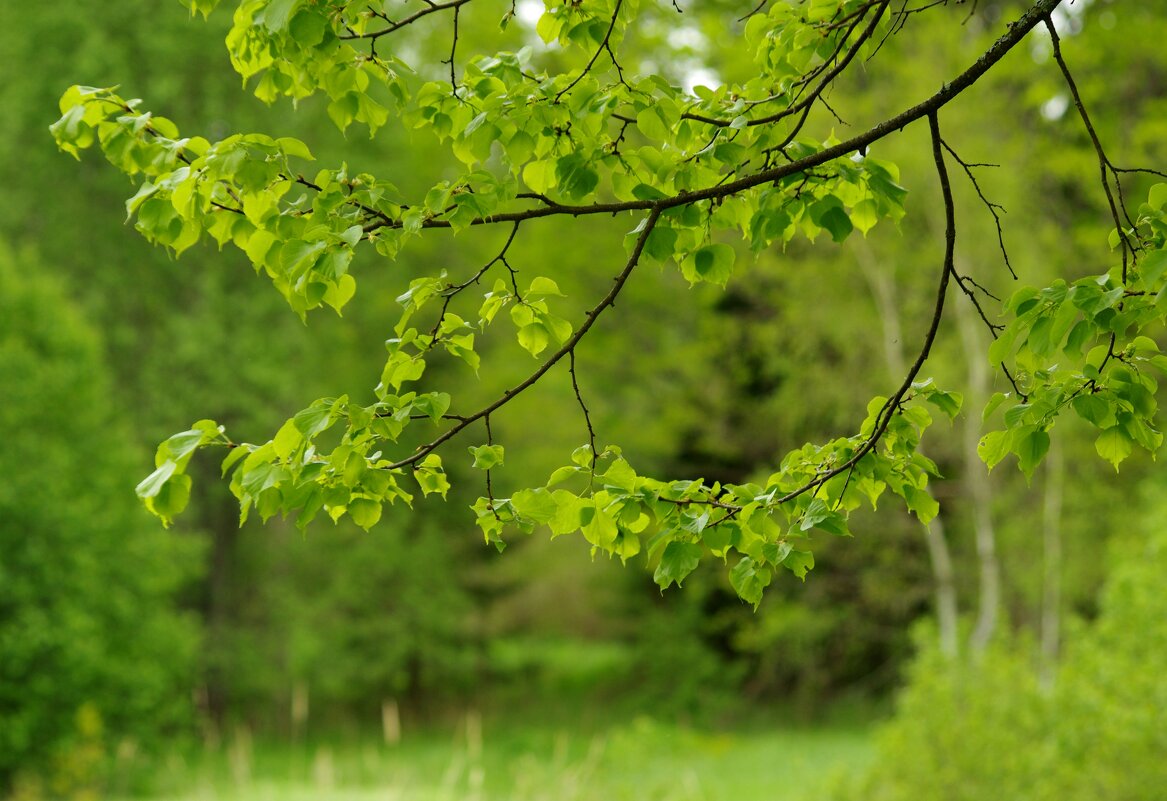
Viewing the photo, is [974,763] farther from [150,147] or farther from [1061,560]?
[150,147]

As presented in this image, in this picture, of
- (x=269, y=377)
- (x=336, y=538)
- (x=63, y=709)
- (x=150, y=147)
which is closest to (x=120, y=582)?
(x=63, y=709)

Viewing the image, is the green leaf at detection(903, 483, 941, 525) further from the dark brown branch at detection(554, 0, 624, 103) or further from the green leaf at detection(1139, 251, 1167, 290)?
the dark brown branch at detection(554, 0, 624, 103)

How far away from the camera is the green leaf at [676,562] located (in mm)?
2867

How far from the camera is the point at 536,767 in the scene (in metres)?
11.1

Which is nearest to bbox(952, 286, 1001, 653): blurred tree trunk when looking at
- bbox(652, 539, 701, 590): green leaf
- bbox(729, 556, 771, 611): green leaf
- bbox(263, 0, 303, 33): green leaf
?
bbox(729, 556, 771, 611): green leaf

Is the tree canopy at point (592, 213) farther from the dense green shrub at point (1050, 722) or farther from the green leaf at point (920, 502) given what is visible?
the dense green shrub at point (1050, 722)

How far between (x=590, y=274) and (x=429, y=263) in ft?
9.53

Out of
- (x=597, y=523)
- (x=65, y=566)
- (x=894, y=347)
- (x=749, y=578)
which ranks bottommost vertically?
(x=749, y=578)

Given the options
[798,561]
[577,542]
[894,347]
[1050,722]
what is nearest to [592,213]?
[798,561]

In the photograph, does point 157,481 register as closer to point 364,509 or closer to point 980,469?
point 364,509

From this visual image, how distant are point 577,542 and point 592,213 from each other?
16198 mm

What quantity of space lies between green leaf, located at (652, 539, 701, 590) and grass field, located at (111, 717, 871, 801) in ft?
17.8

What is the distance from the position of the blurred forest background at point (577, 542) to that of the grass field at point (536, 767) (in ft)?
0.36

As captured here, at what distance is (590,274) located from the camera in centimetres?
1872
